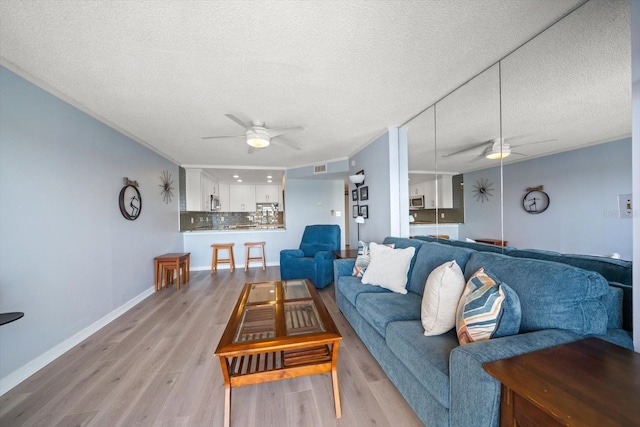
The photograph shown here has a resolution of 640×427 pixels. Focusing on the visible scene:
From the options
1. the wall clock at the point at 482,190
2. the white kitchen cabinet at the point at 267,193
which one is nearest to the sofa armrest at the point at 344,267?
the wall clock at the point at 482,190

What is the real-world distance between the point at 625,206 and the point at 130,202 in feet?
14.5

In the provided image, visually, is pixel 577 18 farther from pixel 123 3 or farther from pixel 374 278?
pixel 123 3

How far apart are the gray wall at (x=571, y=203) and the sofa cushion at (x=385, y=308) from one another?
0.88 meters

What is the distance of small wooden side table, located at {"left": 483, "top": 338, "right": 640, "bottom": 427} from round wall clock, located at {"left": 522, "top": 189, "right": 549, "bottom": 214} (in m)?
0.91

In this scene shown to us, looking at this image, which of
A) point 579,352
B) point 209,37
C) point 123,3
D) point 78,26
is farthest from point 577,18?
point 78,26

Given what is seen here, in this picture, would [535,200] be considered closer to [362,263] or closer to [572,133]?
[572,133]

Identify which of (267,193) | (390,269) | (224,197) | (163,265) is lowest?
(163,265)

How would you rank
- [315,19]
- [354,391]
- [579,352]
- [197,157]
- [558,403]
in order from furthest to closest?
[197,157] → [354,391] → [315,19] → [579,352] → [558,403]

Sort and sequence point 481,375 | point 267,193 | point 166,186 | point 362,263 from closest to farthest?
point 481,375 < point 362,263 < point 166,186 < point 267,193

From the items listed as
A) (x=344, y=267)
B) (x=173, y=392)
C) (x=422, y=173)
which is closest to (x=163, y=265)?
(x=173, y=392)

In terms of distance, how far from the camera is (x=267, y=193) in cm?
729

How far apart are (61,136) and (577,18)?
12.9ft

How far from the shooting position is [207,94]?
2029 mm

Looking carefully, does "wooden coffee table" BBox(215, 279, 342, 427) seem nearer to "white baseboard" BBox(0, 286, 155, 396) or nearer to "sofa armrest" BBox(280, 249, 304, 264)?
"white baseboard" BBox(0, 286, 155, 396)
